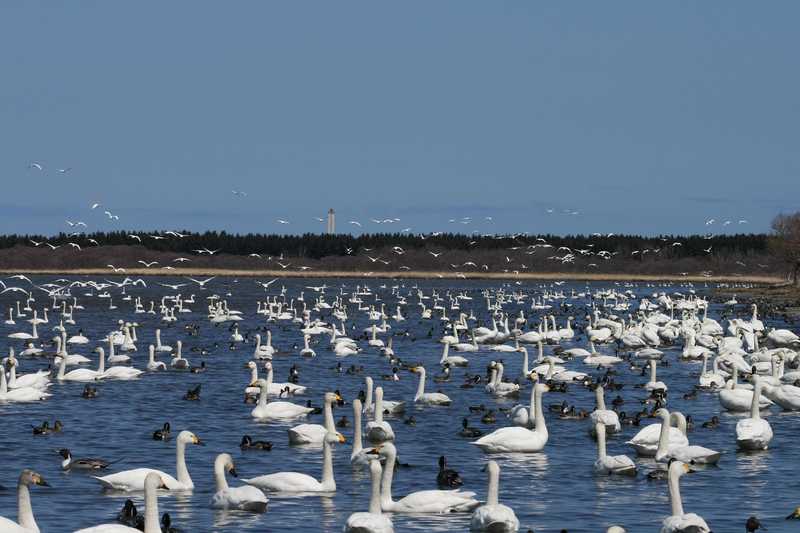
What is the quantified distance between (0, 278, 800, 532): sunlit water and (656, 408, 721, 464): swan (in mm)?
239

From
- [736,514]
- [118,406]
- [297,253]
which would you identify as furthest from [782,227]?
[736,514]

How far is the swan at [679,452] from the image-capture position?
25.5 meters

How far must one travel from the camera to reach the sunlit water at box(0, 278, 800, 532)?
21062 mm

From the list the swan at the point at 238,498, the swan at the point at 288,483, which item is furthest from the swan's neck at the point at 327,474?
the swan at the point at 238,498

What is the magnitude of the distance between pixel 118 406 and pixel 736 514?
58.3ft

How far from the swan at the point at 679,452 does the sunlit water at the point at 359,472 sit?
9.4 inches

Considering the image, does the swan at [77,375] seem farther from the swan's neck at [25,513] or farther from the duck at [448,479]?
the swan's neck at [25,513]

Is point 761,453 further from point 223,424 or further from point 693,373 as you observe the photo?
point 693,373

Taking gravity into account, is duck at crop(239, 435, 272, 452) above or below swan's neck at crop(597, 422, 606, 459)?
below

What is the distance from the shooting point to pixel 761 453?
27484 millimetres

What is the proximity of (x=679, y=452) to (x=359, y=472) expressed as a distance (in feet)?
17.4

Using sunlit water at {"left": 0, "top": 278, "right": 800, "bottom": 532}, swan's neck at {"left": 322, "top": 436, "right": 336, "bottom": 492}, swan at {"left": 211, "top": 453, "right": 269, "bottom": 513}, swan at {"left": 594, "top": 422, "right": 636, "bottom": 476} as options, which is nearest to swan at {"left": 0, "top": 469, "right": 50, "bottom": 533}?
sunlit water at {"left": 0, "top": 278, "right": 800, "bottom": 532}

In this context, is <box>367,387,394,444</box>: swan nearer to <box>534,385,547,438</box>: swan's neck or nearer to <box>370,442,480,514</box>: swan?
<box>534,385,547,438</box>: swan's neck

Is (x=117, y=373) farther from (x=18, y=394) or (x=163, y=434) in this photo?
(x=163, y=434)
